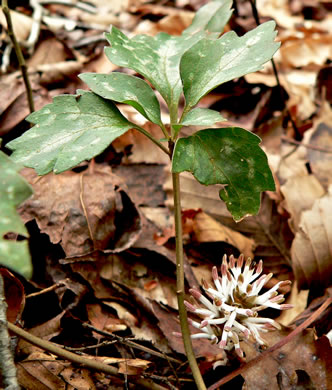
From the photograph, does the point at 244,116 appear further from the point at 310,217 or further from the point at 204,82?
the point at 204,82

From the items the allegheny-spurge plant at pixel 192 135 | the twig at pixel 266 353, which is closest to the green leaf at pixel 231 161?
the allegheny-spurge plant at pixel 192 135

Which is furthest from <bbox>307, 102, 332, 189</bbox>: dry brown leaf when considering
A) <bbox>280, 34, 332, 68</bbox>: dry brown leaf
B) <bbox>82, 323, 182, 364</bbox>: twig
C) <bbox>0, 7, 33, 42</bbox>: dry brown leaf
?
<bbox>0, 7, 33, 42</bbox>: dry brown leaf

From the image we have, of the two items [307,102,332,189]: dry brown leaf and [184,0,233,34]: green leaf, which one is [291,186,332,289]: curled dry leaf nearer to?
[307,102,332,189]: dry brown leaf

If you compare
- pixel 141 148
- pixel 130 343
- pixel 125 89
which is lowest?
pixel 130 343

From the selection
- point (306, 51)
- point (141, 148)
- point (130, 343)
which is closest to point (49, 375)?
point (130, 343)

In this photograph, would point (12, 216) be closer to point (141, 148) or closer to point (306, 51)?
point (141, 148)
